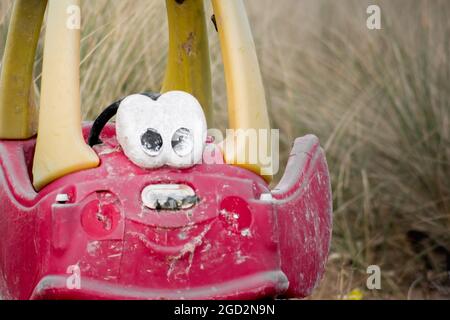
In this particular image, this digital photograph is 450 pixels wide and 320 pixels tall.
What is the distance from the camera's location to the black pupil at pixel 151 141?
8.99ft

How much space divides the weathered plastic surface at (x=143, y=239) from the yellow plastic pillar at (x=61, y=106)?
0.04m

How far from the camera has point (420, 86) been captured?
4957mm

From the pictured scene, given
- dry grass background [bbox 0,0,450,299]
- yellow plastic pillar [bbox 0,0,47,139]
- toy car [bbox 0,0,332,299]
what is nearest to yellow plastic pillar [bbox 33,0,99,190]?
toy car [bbox 0,0,332,299]

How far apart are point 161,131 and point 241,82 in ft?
1.10

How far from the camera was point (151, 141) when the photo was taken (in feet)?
9.00

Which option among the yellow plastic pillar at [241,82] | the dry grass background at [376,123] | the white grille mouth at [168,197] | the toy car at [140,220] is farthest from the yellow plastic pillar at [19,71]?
the dry grass background at [376,123]

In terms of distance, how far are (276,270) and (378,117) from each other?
2468mm

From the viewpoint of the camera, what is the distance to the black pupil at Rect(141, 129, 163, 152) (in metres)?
2.74

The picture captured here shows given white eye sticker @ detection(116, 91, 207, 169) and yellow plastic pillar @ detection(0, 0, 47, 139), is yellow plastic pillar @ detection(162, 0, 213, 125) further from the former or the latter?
white eye sticker @ detection(116, 91, 207, 169)

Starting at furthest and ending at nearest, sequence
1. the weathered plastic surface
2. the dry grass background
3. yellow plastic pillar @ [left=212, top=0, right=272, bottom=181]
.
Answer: the dry grass background < yellow plastic pillar @ [left=212, top=0, right=272, bottom=181] < the weathered plastic surface

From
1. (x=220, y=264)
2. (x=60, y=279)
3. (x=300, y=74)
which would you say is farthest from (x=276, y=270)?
(x=300, y=74)

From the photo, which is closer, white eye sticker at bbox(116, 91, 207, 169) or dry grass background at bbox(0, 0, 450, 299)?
white eye sticker at bbox(116, 91, 207, 169)

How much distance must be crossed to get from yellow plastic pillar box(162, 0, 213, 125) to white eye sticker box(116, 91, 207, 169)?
0.69 meters
